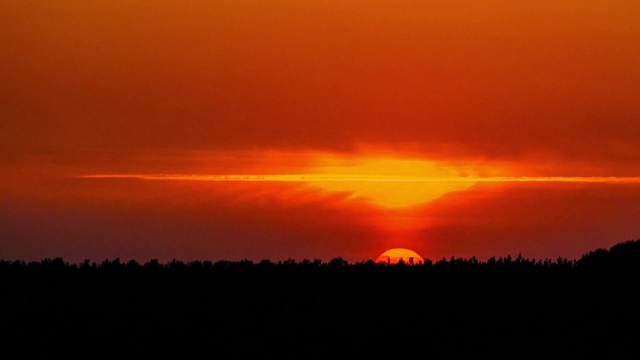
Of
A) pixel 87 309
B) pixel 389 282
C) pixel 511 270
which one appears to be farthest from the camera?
pixel 511 270

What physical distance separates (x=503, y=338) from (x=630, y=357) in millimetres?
2444

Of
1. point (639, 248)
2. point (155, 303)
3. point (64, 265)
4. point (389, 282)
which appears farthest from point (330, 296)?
point (639, 248)

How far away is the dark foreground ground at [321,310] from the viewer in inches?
819

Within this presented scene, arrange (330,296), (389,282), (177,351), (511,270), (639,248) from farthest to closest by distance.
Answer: (639,248) → (511,270) → (389,282) → (330,296) → (177,351)

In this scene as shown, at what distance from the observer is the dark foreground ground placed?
68.2 feet

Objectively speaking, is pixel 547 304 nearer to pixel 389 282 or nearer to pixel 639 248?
pixel 389 282

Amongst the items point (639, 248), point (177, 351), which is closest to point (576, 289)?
point (639, 248)

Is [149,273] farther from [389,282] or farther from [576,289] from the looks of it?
[576,289]

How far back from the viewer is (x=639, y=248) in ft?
106

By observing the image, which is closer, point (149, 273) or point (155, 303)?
point (155, 303)

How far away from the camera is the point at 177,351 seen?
2041 cm

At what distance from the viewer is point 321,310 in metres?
23.0

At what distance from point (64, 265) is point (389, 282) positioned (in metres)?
8.17

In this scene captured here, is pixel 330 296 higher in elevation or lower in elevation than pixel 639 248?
lower
